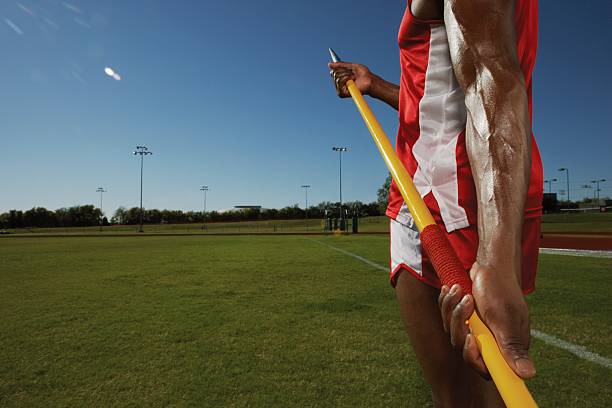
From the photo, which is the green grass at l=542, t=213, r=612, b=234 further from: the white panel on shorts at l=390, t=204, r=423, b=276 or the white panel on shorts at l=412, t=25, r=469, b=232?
the white panel on shorts at l=412, t=25, r=469, b=232

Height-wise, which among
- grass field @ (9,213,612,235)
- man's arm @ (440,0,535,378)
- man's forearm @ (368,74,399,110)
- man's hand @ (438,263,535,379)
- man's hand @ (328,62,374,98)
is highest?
man's hand @ (328,62,374,98)

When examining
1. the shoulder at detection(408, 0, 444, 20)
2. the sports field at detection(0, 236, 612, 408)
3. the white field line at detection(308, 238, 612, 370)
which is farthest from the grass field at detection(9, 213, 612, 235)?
the shoulder at detection(408, 0, 444, 20)

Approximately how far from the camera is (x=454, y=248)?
1061 millimetres

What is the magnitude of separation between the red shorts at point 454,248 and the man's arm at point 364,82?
751 millimetres

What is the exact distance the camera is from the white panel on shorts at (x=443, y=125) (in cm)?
107

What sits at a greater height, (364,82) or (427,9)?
(364,82)

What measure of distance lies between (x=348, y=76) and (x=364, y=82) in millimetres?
99

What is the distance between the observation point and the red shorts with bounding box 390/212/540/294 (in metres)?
1.00

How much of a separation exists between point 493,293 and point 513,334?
0.07 metres

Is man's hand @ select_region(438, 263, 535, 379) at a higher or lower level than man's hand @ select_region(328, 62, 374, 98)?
lower

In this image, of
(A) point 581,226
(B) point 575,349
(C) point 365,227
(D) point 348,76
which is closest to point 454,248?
(D) point 348,76

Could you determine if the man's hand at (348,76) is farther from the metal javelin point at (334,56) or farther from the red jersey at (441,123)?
the red jersey at (441,123)

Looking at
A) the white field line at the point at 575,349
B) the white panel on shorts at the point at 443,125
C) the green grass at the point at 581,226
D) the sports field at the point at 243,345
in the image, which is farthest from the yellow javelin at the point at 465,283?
the green grass at the point at 581,226

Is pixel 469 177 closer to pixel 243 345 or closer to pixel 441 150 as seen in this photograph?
pixel 441 150
